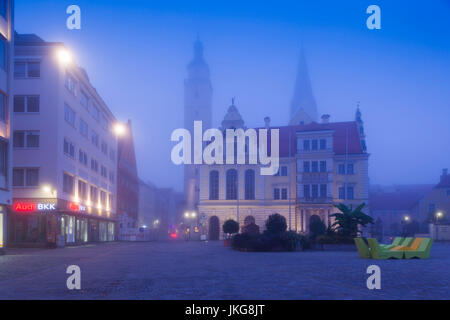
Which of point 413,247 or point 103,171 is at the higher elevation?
point 103,171

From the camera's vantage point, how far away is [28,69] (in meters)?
40.8

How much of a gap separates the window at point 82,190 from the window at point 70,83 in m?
8.67

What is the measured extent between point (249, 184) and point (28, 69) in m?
40.9

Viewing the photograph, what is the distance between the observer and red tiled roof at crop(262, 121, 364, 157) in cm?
7550

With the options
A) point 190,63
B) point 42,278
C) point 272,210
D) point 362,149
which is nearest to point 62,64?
point 42,278

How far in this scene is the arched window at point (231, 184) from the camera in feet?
248

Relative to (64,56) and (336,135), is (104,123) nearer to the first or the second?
(64,56)

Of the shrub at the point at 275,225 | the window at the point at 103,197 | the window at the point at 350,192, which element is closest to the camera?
the shrub at the point at 275,225

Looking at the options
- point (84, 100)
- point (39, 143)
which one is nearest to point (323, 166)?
point (84, 100)

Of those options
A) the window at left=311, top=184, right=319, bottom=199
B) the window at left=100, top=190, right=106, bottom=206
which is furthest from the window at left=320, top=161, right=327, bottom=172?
the window at left=100, top=190, right=106, bottom=206

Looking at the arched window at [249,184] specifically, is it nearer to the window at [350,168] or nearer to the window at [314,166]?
the window at [314,166]

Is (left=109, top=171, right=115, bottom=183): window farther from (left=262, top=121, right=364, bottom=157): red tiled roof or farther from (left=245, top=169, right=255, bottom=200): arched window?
(left=262, top=121, right=364, bottom=157): red tiled roof

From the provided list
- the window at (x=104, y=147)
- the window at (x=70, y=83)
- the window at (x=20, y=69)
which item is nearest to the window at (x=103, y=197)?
the window at (x=104, y=147)

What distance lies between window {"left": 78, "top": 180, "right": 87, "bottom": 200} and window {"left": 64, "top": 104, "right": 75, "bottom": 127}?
6.09m
